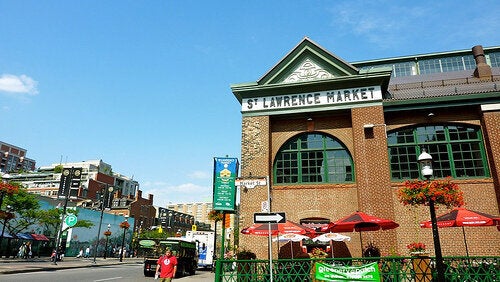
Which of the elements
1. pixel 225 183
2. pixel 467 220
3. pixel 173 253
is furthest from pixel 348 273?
pixel 173 253

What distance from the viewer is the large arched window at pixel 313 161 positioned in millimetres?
17453

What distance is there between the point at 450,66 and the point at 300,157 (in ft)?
51.4

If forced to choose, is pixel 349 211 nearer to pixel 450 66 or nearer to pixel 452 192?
pixel 452 192

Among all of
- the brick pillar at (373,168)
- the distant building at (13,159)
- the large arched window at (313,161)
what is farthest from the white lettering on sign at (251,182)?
the distant building at (13,159)

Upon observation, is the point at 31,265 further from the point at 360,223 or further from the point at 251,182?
the point at 360,223

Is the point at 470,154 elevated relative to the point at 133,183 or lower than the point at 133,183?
lower

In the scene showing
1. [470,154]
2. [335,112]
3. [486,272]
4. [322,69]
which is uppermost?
[322,69]

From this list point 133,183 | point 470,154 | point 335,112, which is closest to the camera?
point 470,154

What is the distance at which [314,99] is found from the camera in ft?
59.4

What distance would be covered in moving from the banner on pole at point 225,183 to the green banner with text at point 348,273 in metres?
3.49

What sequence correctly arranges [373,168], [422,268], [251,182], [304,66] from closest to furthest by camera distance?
[251,182] → [422,268] → [373,168] → [304,66]

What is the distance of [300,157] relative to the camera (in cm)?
1819

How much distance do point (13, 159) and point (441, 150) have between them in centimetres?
13859

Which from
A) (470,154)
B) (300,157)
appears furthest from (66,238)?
(470,154)
